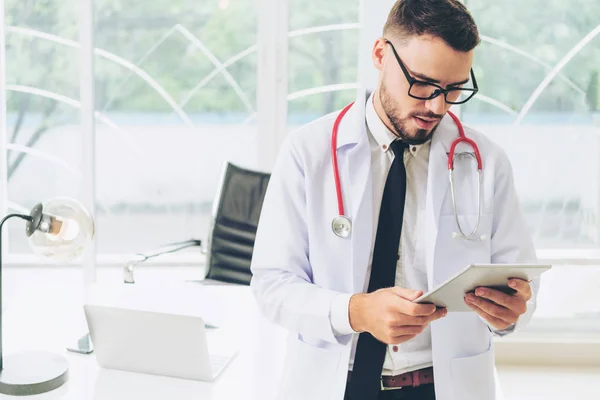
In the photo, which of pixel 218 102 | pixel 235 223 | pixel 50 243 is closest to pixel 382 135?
pixel 50 243

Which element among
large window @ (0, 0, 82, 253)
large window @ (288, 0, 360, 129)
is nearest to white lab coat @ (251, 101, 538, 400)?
large window @ (288, 0, 360, 129)

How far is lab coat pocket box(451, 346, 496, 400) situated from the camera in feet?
4.28

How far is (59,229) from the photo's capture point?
5.28 ft

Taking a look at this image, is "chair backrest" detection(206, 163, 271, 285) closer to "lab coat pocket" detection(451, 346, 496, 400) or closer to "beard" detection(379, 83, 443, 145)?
"beard" detection(379, 83, 443, 145)

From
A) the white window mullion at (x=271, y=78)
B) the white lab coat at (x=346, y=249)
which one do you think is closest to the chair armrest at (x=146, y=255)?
the white window mullion at (x=271, y=78)

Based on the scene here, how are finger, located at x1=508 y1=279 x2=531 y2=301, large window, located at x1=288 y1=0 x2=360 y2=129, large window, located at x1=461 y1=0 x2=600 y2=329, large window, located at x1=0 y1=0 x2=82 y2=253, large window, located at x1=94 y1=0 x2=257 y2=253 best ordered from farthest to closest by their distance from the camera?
large window, located at x1=0 y1=0 x2=82 y2=253 < large window, located at x1=94 y1=0 x2=257 y2=253 < large window, located at x1=288 y1=0 x2=360 y2=129 < large window, located at x1=461 y1=0 x2=600 y2=329 < finger, located at x1=508 y1=279 x2=531 y2=301

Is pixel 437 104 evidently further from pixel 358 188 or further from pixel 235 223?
pixel 235 223

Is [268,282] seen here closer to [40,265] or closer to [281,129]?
[281,129]

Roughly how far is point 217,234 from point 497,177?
152 centimetres

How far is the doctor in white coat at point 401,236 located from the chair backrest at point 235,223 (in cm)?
126

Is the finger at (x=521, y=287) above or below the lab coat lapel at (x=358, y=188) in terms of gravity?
below

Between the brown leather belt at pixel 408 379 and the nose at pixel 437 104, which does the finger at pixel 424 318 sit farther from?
the nose at pixel 437 104

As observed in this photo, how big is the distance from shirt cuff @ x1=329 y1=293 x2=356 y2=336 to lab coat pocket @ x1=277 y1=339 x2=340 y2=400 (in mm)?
67

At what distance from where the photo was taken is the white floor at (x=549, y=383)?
2861 mm
